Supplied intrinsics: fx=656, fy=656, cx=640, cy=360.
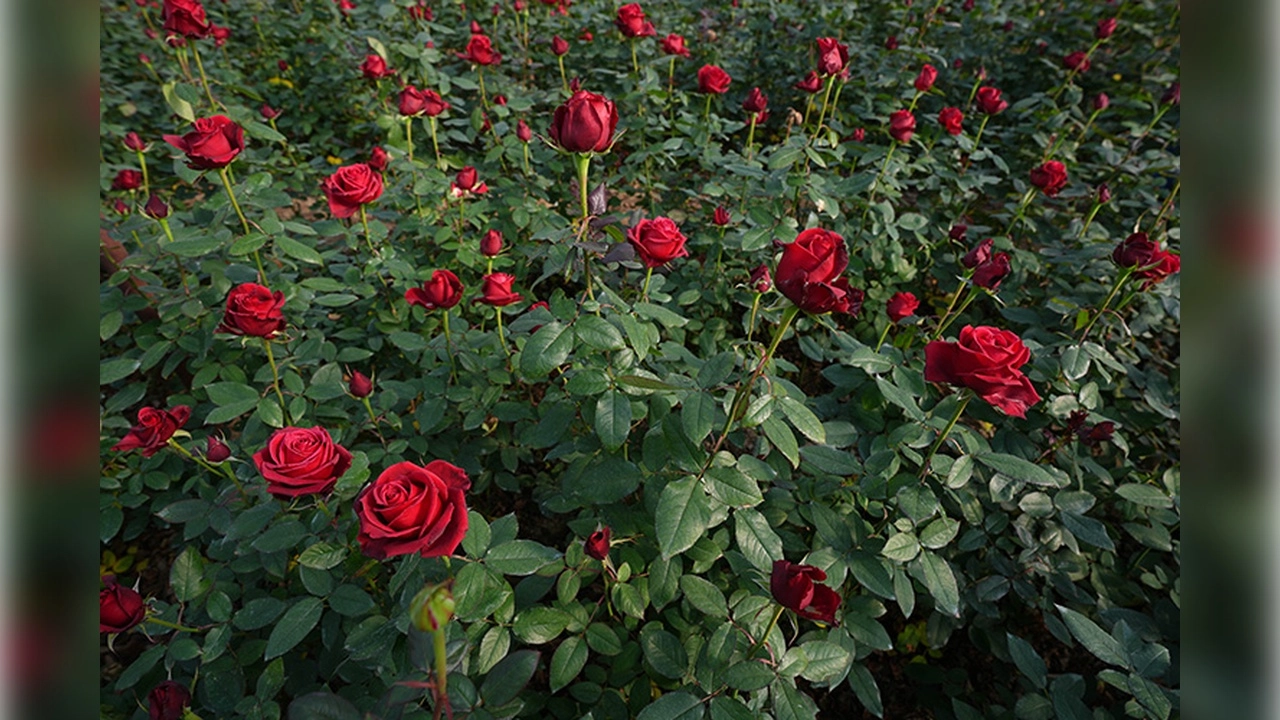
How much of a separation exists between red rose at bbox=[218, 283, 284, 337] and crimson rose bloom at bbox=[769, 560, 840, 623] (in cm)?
115

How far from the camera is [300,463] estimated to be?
1.04 meters

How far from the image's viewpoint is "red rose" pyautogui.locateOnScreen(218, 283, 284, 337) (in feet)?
4.55

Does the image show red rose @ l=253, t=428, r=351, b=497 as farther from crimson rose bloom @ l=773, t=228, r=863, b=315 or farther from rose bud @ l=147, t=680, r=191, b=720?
crimson rose bloom @ l=773, t=228, r=863, b=315

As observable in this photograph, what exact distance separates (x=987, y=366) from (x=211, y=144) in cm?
173

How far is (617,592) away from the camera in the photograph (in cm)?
124

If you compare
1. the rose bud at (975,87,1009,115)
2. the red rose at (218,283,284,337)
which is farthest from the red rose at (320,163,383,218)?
the rose bud at (975,87,1009,115)

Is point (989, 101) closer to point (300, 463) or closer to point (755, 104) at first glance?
point (755, 104)

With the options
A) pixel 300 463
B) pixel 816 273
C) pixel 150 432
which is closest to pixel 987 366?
pixel 816 273

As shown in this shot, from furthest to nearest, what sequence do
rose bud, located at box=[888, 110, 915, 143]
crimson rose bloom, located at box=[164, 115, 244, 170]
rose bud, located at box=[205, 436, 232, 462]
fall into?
rose bud, located at box=[888, 110, 915, 143], crimson rose bloom, located at box=[164, 115, 244, 170], rose bud, located at box=[205, 436, 232, 462]

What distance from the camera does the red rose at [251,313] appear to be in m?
1.39

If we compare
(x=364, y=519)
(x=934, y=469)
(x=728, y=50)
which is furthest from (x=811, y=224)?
(x=728, y=50)

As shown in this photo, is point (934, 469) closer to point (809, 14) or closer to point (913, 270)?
point (913, 270)

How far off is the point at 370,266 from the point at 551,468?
2.75 ft

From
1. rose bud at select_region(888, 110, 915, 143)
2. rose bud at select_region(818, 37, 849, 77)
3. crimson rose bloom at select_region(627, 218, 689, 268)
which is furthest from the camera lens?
rose bud at select_region(888, 110, 915, 143)
